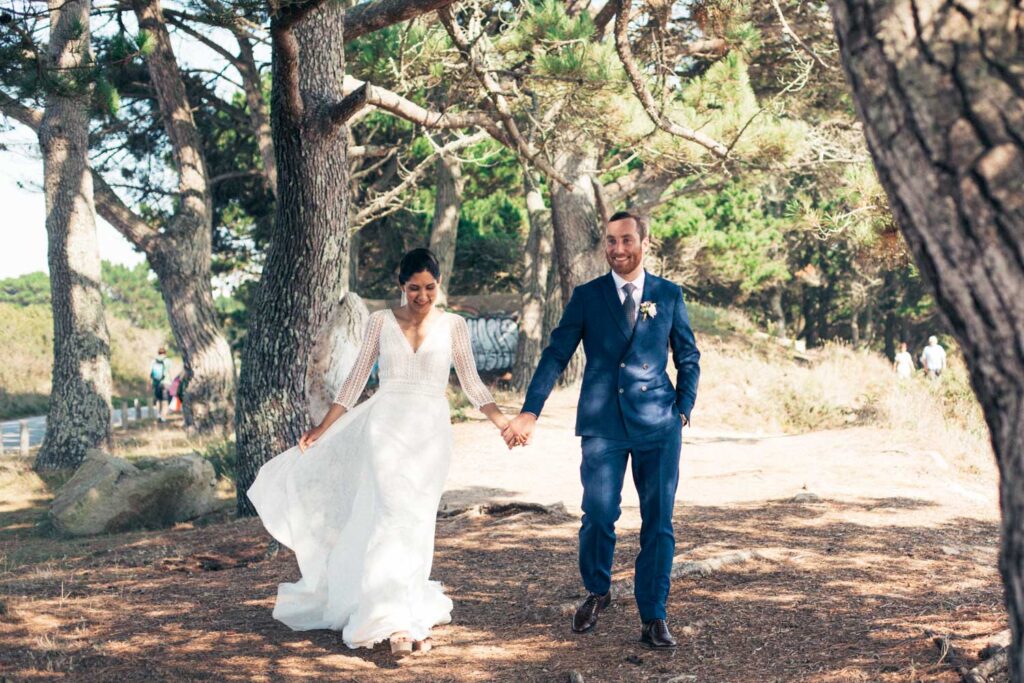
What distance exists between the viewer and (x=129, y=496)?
37.9ft

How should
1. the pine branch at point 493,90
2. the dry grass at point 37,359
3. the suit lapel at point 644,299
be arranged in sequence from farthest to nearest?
the dry grass at point 37,359, the pine branch at point 493,90, the suit lapel at point 644,299

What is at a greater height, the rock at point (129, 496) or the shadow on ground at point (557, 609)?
the rock at point (129, 496)

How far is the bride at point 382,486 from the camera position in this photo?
5.77 m

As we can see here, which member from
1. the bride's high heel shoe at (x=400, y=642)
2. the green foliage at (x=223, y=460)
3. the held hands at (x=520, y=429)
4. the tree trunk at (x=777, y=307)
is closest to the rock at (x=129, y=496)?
the green foliage at (x=223, y=460)

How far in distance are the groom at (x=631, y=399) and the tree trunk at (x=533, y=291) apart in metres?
16.1

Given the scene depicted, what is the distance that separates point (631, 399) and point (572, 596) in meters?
1.70

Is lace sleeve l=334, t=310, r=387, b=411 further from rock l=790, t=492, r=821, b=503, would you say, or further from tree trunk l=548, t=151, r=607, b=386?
tree trunk l=548, t=151, r=607, b=386

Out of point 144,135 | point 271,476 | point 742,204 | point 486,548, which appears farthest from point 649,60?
point 742,204

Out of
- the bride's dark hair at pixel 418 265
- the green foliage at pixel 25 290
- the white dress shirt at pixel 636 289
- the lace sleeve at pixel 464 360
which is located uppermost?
the green foliage at pixel 25 290

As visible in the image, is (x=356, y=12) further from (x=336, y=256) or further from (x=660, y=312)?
(x=660, y=312)

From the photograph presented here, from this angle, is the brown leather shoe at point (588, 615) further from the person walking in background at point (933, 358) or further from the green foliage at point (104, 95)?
the person walking in background at point (933, 358)

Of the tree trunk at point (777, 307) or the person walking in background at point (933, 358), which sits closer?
the person walking in background at point (933, 358)

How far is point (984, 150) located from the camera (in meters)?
2.58

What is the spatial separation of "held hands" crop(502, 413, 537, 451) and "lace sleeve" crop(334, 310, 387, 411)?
2.90 ft
